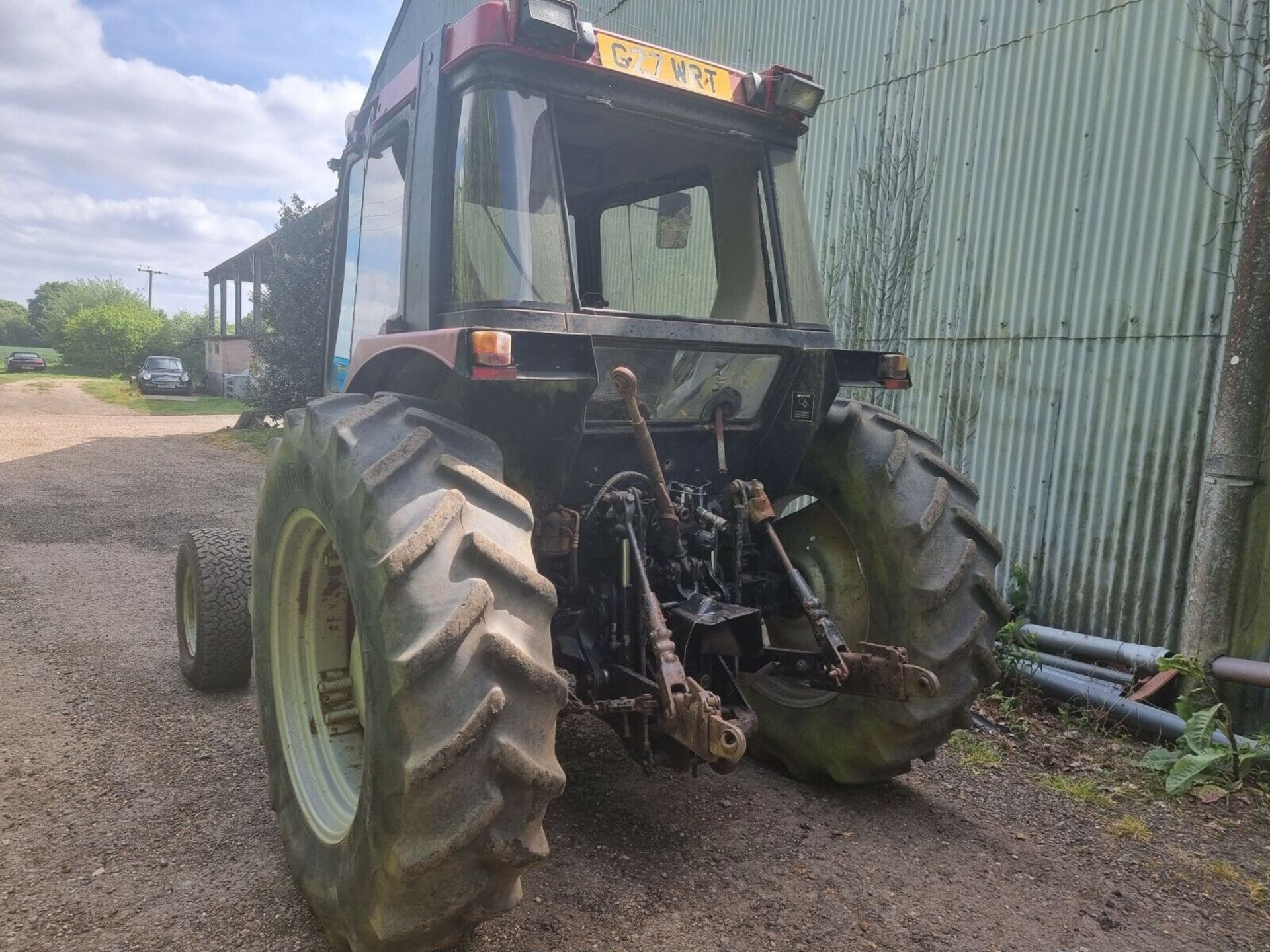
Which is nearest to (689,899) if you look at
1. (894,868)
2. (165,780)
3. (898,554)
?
(894,868)

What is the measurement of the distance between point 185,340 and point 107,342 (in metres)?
7.33

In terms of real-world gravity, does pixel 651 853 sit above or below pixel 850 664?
below

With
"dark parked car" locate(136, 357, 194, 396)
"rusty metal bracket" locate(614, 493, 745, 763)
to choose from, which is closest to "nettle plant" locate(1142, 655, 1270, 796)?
"rusty metal bracket" locate(614, 493, 745, 763)

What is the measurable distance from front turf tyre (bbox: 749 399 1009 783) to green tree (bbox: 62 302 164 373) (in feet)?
164

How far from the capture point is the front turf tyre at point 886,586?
3.09 metres

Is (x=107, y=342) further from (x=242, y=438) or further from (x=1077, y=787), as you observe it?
(x=1077, y=787)

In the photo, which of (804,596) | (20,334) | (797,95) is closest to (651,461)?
(804,596)

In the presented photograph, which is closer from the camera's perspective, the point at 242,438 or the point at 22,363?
the point at 242,438

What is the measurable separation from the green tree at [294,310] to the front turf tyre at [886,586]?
1242cm

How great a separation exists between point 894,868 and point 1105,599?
266 cm

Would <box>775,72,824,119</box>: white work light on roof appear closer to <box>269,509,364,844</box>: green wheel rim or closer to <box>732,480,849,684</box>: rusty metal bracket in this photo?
<box>732,480,849,684</box>: rusty metal bracket

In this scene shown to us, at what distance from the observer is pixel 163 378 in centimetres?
3269

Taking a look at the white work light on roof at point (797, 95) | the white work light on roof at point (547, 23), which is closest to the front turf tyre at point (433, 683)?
the white work light on roof at point (547, 23)

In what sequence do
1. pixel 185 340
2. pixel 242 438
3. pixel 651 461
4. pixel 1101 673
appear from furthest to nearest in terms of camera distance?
pixel 185 340
pixel 242 438
pixel 1101 673
pixel 651 461
